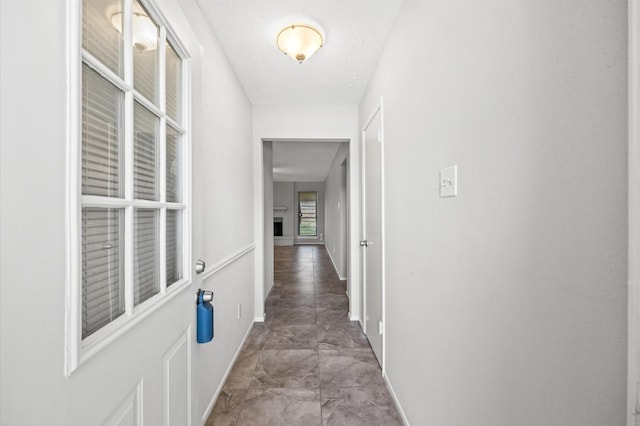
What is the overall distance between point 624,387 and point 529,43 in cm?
73

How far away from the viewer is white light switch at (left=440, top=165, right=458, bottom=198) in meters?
1.06

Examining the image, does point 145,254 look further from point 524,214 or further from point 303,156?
point 303,156

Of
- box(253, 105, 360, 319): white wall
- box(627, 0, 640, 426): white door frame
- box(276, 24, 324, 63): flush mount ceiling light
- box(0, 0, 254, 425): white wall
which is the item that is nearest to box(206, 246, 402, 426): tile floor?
box(253, 105, 360, 319): white wall

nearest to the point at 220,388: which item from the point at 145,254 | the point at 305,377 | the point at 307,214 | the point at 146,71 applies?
the point at 305,377

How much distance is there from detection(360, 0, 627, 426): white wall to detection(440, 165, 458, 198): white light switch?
32mm

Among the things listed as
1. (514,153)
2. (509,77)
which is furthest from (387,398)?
(509,77)

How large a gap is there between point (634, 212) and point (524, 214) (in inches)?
10.0

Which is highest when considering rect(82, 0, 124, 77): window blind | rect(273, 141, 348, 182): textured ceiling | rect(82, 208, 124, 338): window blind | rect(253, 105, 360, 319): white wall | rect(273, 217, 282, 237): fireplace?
rect(273, 141, 348, 182): textured ceiling

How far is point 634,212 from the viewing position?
18.1 inches

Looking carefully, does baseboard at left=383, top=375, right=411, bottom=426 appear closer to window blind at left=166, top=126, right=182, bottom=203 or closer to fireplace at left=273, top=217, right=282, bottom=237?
window blind at left=166, top=126, right=182, bottom=203

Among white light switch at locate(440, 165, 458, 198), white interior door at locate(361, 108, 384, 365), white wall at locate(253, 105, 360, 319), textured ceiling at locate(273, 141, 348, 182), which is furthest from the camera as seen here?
textured ceiling at locate(273, 141, 348, 182)

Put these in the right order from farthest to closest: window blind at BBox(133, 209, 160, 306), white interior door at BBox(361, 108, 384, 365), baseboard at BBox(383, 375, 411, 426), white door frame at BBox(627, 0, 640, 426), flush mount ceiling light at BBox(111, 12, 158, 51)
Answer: white interior door at BBox(361, 108, 384, 365), baseboard at BBox(383, 375, 411, 426), window blind at BBox(133, 209, 160, 306), flush mount ceiling light at BBox(111, 12, 158, 51), white door frame at BBox(627, 0, 640, 426)

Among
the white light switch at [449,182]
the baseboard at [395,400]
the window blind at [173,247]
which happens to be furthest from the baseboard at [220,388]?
the white light switch at [449,182]

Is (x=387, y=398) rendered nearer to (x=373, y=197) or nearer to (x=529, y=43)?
(x=373, y=197)
